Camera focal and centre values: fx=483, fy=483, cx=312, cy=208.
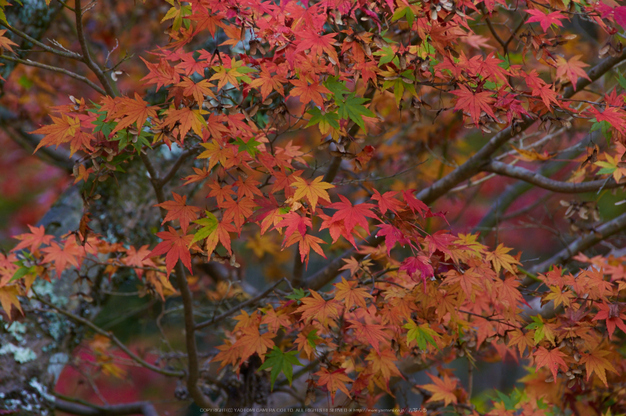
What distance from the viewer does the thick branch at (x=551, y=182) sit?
7.47 ft

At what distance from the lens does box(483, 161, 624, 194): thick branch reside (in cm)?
228

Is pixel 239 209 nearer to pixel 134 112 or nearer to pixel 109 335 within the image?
pixel 134 112

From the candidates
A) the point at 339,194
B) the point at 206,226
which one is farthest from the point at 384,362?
the point at 206,226

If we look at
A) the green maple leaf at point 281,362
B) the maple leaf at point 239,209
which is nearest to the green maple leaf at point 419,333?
the green maple leaf at point 281,362

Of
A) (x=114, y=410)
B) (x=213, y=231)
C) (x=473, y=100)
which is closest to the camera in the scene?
(x=213, y=231)

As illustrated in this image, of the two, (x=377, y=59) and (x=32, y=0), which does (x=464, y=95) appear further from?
(x=32, y=0)

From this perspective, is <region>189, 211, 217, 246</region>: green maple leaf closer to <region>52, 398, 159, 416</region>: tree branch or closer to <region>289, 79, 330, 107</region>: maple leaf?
<region>289, 79, 330, 107</region>: maple leaf

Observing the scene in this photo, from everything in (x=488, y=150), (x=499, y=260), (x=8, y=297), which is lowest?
(x=499, y=260)

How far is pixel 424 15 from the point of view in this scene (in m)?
1.71

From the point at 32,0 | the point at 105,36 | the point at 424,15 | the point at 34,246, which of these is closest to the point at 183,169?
the point at 34,246

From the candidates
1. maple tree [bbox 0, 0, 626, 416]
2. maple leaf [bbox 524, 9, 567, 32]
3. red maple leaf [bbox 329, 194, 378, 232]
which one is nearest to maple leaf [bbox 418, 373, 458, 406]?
maple tree [bbox 0, 0, 626, 416]

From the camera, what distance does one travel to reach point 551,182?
234 centimetres

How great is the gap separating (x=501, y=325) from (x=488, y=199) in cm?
693

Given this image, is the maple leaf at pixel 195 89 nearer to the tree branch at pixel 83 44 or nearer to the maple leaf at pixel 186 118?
the maple leaf at pixel 186 118
